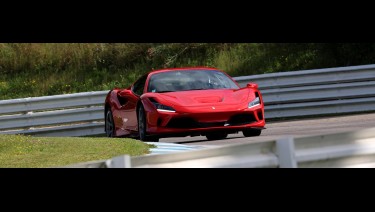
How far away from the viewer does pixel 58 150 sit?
14.5 metres

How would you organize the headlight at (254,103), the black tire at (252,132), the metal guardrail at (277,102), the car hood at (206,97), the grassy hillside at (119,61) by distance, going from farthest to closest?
1. the grassy hillside at (119,61)
2. the metal guardrail at (277,102)
3. the black tire at (252,132)
4. the headlight at (254,103)
5. the car hood at (206,97)

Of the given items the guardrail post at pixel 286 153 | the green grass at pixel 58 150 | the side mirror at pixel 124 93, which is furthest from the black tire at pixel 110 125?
the guardrail post at pixel 286 153

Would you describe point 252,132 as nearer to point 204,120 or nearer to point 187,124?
point 204,120

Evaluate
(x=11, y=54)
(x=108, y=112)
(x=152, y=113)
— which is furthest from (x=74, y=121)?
(x=11, y=54)

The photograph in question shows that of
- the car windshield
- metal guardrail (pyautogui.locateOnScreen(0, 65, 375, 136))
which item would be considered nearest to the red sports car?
the car windshield

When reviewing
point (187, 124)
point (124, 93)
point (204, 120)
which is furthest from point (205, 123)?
point (124, 93)

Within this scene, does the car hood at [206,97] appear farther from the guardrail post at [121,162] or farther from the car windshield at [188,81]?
the guardrail post at [121,162]

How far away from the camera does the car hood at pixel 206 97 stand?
15.5 meters

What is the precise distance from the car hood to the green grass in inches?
40.6

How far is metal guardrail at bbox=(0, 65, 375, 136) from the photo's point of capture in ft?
70.4

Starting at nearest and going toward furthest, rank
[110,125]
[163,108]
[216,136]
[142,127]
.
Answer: [163,108] < [142,127] < [216,136] < [110,125]

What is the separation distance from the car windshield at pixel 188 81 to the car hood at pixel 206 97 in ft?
1.33

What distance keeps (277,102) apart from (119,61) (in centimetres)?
928
